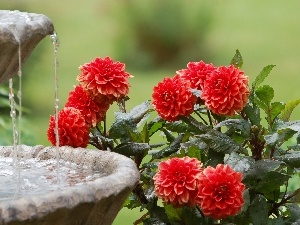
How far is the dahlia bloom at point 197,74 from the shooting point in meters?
2.64

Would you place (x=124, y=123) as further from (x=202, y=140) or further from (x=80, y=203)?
(x=80, y=203)

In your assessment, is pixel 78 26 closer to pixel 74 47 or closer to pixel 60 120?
pixel 74 47

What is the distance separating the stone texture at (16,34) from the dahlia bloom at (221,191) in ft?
1.94

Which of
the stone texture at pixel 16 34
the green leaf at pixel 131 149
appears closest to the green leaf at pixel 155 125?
the green leaf at pixel 131 149

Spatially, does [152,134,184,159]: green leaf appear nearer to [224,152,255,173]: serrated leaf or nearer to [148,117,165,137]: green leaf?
[148,117,165,137]: green leaf

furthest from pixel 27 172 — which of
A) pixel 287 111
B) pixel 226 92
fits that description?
pixel 287 111

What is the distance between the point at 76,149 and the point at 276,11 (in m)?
10.2

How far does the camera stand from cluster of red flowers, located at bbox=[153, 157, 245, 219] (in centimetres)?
231

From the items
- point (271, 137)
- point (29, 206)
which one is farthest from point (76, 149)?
point (29, 206)

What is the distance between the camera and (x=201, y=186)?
91.5 inches

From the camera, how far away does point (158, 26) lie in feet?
30.3

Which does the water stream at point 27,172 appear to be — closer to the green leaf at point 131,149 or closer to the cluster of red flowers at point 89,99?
the cluster of red flowers at point 89,99

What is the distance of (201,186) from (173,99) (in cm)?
33

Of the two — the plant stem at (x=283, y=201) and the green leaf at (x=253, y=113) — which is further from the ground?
the green leaf at (x=253, y=113)
